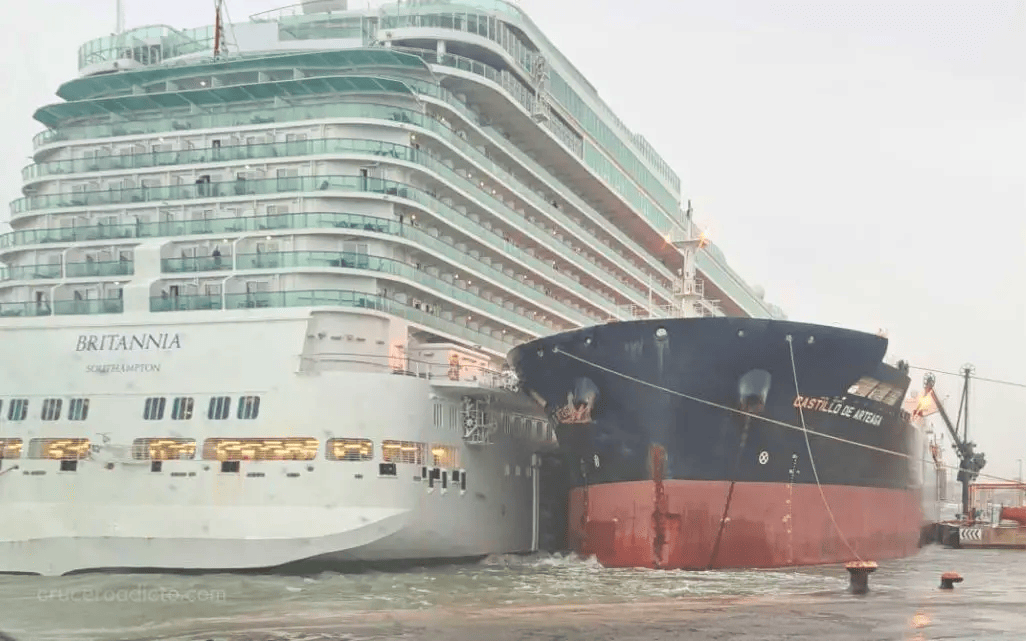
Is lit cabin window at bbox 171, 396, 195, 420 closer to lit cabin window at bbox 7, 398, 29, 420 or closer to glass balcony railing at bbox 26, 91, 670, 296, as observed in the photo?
lit cabin window at bbox 7, 398, 29, 420

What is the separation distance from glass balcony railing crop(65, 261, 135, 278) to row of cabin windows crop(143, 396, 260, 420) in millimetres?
4323

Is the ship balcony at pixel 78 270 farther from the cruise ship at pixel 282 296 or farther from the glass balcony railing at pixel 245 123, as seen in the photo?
the glass balcony railing at pixel 245 123

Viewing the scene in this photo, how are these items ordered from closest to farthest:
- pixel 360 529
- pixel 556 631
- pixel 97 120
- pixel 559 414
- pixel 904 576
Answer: pixel 556 631
pixel 360 529
pixel 904 576
pixel 559 414
pixel 97 120

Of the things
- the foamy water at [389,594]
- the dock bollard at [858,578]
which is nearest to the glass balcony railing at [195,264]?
the foamy water at [389,594]

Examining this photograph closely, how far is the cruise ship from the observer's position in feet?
93.1

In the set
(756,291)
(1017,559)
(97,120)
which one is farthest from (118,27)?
(756,291)

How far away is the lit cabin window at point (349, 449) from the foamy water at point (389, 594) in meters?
2.74

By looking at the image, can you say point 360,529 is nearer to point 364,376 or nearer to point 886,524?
point 364,376

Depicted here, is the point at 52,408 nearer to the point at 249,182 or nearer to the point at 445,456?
the point at 249,182

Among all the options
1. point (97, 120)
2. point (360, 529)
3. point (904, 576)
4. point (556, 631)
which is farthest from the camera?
point (97, 120)

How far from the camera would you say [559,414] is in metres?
33.0

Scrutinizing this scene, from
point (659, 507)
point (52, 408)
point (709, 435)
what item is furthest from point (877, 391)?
point (52, 408)

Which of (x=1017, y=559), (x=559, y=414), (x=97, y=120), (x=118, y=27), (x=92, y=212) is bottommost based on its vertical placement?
(x=1017, y=559)

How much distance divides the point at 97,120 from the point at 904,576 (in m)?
24.7
